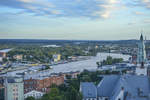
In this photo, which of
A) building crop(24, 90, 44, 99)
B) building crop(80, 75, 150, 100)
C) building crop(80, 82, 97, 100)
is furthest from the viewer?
building crop(24, 90, 44, 99)

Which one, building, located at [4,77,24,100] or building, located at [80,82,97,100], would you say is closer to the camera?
building, located at [80,82,97,100]

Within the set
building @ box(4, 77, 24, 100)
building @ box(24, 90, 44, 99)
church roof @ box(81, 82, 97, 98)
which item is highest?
church roof @ box(81, 82, 97, 98)

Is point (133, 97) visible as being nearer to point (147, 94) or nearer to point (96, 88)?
point (147, 94)

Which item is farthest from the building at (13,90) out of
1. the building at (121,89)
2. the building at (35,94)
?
the building at (121,89)

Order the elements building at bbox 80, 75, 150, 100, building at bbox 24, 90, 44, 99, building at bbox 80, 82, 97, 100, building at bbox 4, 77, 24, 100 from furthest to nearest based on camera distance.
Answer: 1. building at bbox 24, 90, 44, 99
2. building at bbox 4, 77, 24, 100
3. building at bbox 80, 82, 97, 100
4. building at bbox 80, 75, 150, 100

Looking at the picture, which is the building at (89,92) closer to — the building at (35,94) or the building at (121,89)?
the building at (121,89)

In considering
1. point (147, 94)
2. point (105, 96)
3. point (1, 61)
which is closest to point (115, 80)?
point (105, 96)

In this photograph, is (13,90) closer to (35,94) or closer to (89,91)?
(35,94)

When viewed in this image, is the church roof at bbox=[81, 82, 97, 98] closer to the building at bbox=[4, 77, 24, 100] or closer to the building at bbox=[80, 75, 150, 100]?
the building at bbox=[80, 75, 150, 100]

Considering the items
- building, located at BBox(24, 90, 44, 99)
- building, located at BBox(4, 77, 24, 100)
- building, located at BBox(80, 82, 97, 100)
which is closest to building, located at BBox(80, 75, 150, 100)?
building, located at BBox(80, 82, 97, 100)
